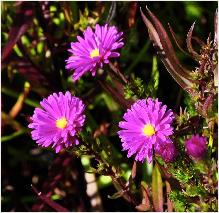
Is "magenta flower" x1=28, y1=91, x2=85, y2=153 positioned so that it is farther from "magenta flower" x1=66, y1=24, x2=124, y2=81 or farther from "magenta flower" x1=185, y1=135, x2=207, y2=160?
"magenta flower" x1=185, y1=135, x2=207, y2=160

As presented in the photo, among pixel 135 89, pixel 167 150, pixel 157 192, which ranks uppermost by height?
pixel 135 89

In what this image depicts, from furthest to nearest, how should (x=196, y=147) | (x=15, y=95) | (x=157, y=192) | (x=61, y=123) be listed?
(x=15, y=95), (x=157, y=192), (x=61, y=123), (x=196, y=147)

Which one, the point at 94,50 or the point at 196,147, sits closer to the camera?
the point at 196,147

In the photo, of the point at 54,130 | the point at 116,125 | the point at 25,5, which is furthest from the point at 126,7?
the point at 54,130

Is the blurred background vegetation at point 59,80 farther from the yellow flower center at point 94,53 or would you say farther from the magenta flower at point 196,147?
the magenta flower at point 196,147

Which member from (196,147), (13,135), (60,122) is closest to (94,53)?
(60,122)

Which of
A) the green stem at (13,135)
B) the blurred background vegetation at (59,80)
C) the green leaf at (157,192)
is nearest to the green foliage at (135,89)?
the green leaf at (157,192)

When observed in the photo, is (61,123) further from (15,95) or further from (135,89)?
(15,95)
